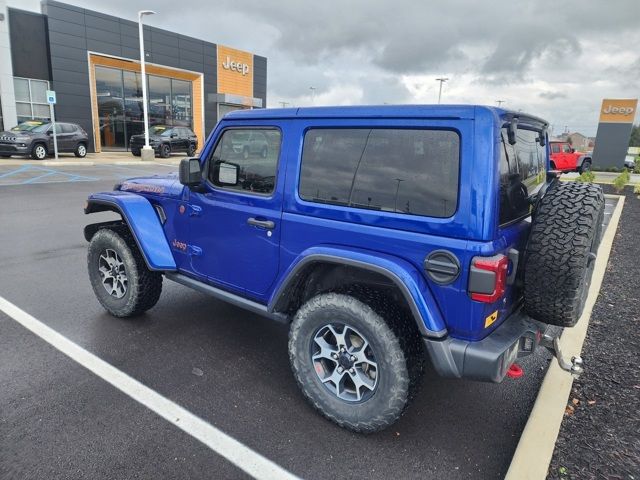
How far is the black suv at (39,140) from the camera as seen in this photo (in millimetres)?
18219

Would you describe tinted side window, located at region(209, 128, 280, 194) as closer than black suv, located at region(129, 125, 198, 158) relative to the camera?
Yes

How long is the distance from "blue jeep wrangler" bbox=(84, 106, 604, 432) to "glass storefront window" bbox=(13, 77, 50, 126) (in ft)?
77.2

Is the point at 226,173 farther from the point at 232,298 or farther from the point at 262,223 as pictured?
the point at 232,298

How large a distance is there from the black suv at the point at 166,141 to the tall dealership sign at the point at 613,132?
25.1 m

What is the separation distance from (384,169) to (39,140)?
2069 centimetres

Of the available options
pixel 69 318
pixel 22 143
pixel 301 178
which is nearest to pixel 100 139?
pixel 22 143

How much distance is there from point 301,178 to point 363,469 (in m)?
1.69

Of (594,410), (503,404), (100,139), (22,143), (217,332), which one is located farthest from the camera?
(100,139)

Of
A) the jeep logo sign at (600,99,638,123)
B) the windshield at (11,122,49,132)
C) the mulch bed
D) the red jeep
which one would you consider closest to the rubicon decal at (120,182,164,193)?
the mulch bed

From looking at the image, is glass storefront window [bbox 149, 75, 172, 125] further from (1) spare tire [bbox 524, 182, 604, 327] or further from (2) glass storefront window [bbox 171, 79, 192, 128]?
(1) spare tire [bbox 524, 182, 604, 327]

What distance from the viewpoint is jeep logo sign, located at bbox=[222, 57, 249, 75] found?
1235 inches

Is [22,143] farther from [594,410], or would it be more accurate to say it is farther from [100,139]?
[594,410]

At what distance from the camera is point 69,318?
4082 mm

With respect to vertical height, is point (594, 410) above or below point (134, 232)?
below
